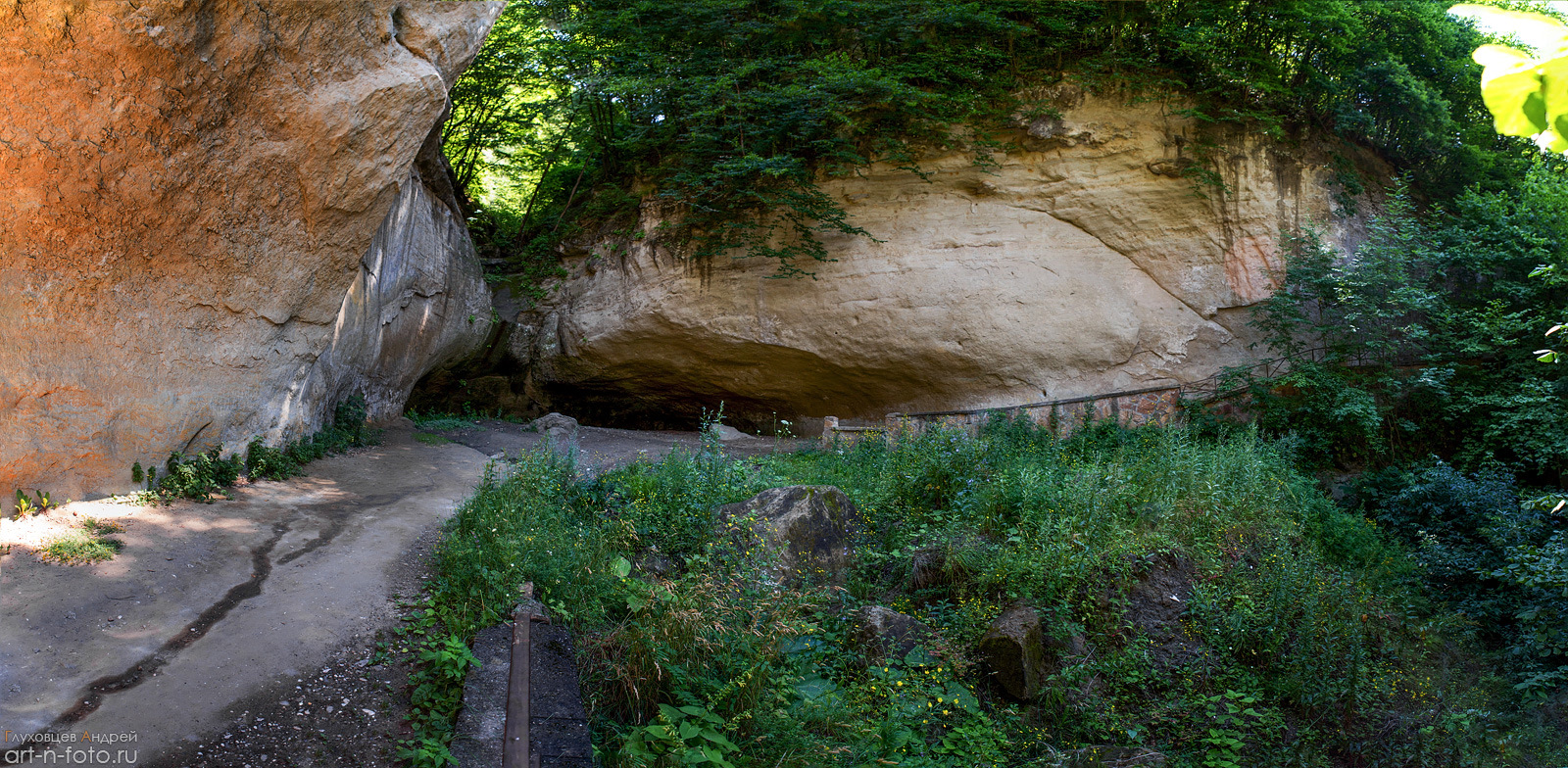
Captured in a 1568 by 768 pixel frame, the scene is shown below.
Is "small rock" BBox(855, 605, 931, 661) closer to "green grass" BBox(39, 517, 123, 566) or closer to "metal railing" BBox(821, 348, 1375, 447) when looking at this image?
"green grass" BBox(39, 517, 123, 566)

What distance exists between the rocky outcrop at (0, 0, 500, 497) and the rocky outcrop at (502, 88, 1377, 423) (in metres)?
6.75

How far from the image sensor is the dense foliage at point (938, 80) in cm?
1157

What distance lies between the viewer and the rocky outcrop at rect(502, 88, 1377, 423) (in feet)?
39.9

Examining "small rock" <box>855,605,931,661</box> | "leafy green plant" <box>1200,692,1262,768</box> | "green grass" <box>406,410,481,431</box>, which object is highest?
"small rock" <box>855,605,931,661</box>

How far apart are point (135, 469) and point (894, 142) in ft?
33.6

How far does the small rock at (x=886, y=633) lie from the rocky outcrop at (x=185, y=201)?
5.57 m

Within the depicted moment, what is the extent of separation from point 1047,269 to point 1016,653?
8703 mm

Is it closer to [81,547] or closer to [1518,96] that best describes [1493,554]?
[1518,96]

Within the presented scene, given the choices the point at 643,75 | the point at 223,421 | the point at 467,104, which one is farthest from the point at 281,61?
the point at 467,104

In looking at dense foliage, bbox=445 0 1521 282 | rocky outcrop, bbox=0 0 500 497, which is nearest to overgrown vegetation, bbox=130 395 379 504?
rocky outcrop, bbox=0 0 500 497

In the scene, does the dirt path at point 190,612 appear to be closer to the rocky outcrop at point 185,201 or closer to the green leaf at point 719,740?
the rocky outcrop at point 185,201

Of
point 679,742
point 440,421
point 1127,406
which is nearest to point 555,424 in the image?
point 440,421

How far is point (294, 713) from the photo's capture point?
138 inches

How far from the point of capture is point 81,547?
183 inches
